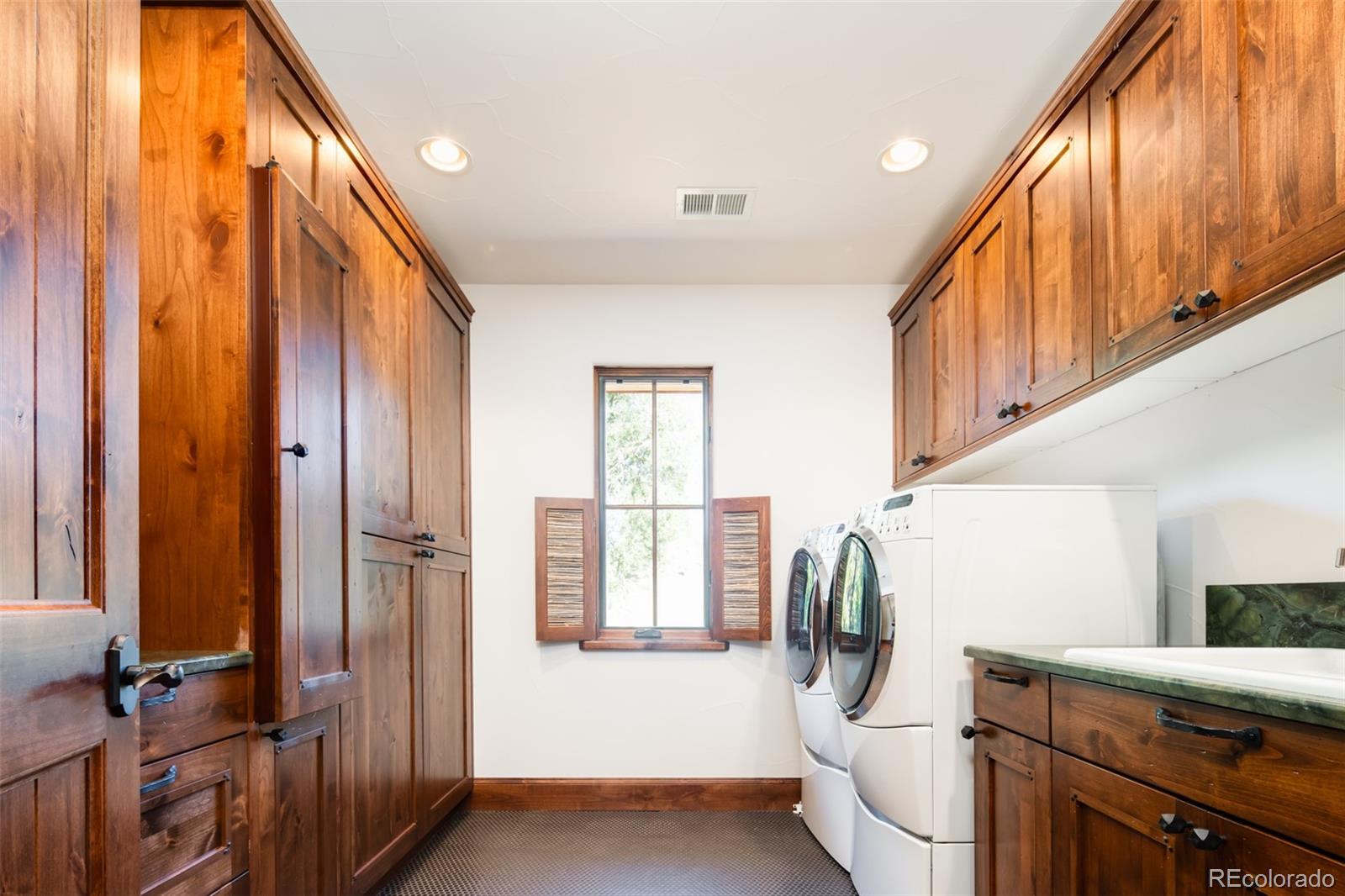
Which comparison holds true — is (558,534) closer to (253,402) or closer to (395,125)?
(395,125)

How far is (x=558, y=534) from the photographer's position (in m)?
3.64

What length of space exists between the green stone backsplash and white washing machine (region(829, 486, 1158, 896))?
0.53 ft

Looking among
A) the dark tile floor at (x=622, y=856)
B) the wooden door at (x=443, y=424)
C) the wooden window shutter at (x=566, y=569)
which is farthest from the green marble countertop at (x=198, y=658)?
the wooden window shutter at (x=566, y=569)

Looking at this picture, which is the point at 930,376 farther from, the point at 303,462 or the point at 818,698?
the point at 303,462

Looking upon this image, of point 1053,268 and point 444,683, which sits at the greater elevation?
point 1053,268

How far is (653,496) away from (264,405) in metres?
2.34

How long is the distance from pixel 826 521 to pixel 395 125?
2.32 metres

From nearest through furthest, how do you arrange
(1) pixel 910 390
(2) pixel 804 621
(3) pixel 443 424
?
(2) pixel 804 621, (3) pixel 443 424, (1) pixel 910 390

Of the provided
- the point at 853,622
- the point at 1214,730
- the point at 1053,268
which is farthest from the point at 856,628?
the point at 1214,730

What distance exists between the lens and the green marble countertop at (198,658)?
142cm

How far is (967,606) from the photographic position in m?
2.18

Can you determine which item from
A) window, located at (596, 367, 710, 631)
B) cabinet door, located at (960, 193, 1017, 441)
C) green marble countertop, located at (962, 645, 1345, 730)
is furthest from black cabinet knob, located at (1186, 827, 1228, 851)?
window, located at (596, 367, 710, 631)

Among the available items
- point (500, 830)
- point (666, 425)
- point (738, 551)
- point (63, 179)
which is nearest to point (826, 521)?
point (738, 551)

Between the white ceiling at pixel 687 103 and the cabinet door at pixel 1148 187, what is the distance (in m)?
0.27
